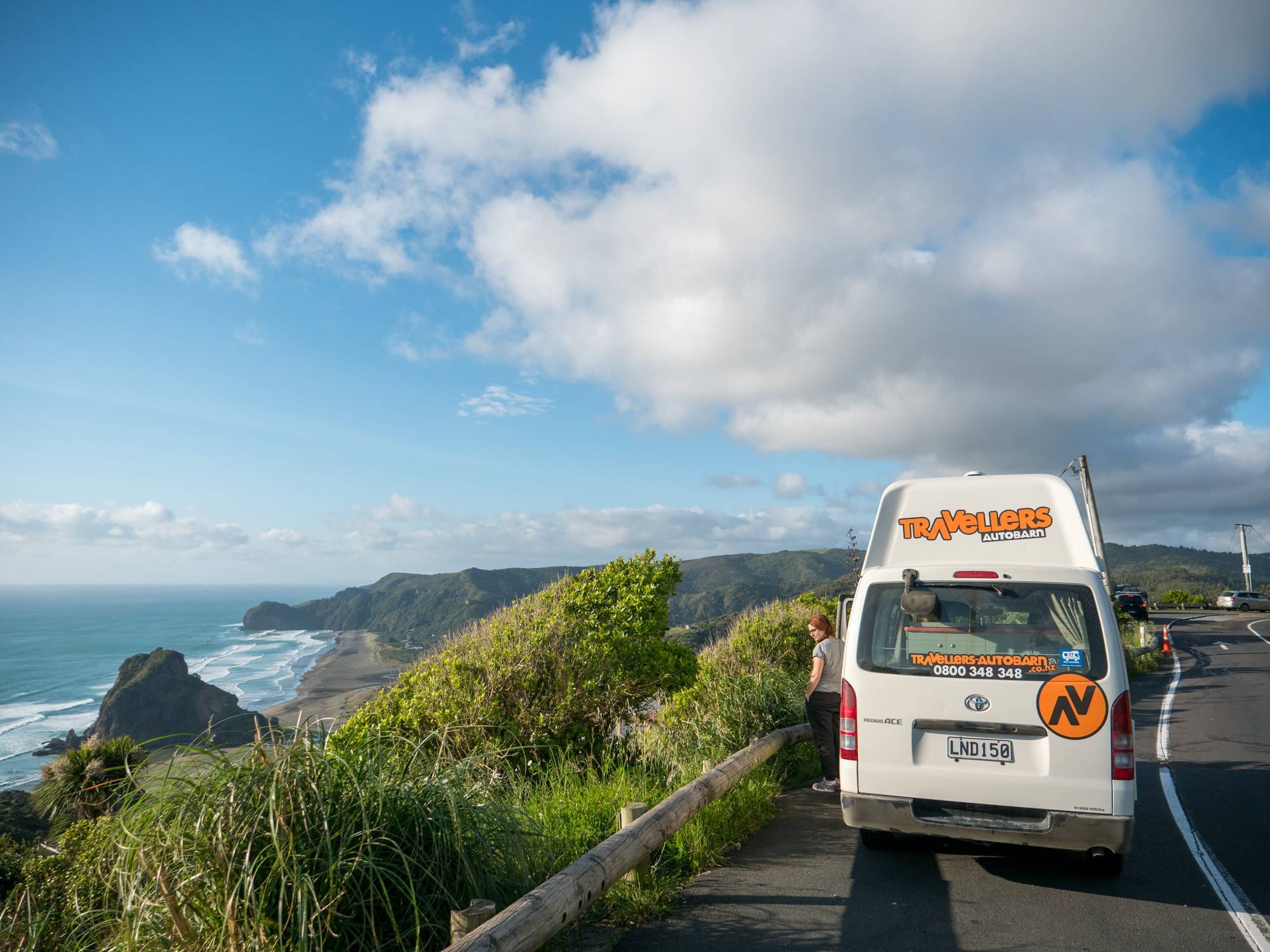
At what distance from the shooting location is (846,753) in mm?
5242

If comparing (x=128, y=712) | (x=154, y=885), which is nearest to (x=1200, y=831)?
(x=154, y=885)

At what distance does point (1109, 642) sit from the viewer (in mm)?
4797

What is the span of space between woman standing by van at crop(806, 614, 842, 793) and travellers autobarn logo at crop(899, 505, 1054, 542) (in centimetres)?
168

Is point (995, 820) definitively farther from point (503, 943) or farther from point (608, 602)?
point (608, 602)

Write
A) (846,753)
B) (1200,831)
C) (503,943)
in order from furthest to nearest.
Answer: (1200,831)
(846,753)
(503,943)

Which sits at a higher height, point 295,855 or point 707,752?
point 295,855

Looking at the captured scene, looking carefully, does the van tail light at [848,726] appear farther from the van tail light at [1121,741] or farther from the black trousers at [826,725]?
the black trousers at [826,725]

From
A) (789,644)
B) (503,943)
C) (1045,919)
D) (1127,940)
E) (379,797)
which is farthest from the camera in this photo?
(789,644)

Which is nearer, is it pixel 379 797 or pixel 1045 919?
pixel 379 797

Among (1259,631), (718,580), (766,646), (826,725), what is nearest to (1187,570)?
(718,580)

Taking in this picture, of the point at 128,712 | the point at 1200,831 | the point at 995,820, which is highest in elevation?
the point at 995,820

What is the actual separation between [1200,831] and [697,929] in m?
5.04

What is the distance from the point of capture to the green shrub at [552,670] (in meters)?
7.79

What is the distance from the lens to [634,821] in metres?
4.71
